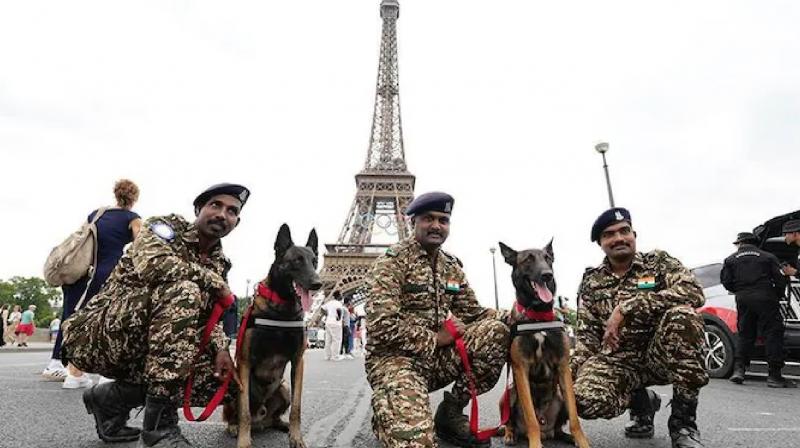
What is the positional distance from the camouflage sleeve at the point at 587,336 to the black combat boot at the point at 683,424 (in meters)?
0.76

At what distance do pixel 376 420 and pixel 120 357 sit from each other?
157cm

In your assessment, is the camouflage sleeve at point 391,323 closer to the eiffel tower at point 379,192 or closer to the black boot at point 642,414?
the black boot at point 642,414

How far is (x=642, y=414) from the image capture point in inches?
151

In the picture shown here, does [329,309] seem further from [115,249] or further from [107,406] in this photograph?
[107,406]

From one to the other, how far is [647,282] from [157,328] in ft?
10.7

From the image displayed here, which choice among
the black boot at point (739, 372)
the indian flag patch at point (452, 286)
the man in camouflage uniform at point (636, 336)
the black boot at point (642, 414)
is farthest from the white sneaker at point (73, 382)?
the black boot at point (739, 372)

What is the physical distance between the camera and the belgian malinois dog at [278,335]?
324 centimetres

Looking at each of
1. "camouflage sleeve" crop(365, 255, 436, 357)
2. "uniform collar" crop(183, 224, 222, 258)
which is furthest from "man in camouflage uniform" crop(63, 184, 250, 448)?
Result: "camouflage sleeve" crop(365, 255, 436, 357)

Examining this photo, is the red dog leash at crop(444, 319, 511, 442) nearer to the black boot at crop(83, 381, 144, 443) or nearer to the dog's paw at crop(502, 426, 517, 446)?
the dog's paw at crop(502, 426, 517, 446)

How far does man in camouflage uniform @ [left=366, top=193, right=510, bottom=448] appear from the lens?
10.5ft

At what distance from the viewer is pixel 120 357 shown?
10.4ft

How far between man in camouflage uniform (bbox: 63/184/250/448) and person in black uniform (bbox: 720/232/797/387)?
676 cm

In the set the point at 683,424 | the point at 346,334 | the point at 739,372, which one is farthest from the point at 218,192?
the point at 346,334

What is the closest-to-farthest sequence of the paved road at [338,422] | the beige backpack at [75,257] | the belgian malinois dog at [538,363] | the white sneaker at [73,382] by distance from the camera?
the belgian malinois dog at [538,363] < the paved road at [338,422] < the beige backpack at [75,257] < the white sneaker at [73,382]
